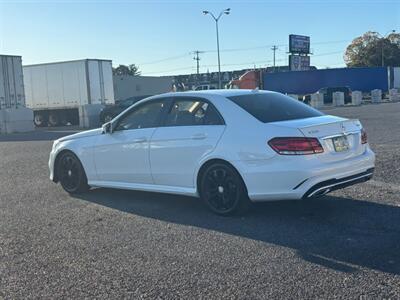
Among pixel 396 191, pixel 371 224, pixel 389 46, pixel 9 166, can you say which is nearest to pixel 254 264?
pixel 371 224

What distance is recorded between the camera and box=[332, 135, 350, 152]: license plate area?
20.8 feet

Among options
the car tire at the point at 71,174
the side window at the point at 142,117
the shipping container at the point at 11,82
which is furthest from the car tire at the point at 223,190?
the shipping container at the point at 11,82

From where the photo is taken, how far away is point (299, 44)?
71.2 metres

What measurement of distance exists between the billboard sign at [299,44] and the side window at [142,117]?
6421cm

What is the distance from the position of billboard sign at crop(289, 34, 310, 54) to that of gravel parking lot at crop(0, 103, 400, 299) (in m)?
63.6

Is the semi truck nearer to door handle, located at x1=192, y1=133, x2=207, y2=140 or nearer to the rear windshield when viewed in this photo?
the rear windshield

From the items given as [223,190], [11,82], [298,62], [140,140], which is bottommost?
[223,190]

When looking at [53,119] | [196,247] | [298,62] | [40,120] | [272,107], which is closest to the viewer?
[196,247]

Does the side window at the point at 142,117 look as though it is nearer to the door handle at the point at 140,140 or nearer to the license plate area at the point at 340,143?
the door handle at the point at 140,140

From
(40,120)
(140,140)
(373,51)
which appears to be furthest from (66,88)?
(373,51)

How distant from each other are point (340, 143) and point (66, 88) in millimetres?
27689

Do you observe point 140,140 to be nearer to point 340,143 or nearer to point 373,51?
point 340,143

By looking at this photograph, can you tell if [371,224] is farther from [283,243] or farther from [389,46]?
[389,46]

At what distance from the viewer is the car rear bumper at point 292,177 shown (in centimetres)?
604
